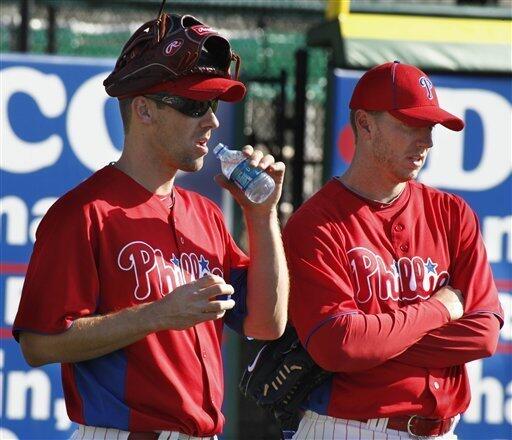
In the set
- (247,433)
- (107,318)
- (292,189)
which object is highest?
(107,318)

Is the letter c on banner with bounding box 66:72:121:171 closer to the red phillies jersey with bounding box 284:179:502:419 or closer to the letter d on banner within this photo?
the letter d on banner

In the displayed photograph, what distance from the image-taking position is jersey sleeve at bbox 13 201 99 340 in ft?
10.8

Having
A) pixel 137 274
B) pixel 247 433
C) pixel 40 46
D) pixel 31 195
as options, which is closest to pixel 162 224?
pixel 137 274

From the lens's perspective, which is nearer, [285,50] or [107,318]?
[107,318]

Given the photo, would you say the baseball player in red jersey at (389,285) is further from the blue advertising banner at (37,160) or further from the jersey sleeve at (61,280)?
the blue advertising banner at (37,160)

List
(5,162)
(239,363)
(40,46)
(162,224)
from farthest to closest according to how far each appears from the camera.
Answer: (40,46) → (239,363) → (5,162) → (162,224)

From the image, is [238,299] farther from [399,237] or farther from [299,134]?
[299,134]

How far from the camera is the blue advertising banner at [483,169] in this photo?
6.06m

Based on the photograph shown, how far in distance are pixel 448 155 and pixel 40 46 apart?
8.85 feet

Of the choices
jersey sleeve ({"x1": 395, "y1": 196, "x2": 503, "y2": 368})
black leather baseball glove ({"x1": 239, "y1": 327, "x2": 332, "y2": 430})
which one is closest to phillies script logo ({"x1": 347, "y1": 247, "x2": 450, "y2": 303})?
jersey sleeve ({"x1": 395, "y1": 196, "x2": 503, "y2": 368})

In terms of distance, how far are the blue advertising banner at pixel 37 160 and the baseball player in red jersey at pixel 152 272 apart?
2.43 m

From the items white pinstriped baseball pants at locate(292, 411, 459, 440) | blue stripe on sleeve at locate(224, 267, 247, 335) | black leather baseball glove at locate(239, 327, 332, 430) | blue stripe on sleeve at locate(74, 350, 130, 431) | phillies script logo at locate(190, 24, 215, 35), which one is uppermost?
phillies script logo at locate(190, 24, 215, 35)

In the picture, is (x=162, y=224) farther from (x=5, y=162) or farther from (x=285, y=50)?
(x=285, y=50)

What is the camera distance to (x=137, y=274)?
3.37m
